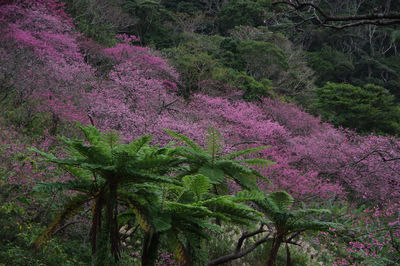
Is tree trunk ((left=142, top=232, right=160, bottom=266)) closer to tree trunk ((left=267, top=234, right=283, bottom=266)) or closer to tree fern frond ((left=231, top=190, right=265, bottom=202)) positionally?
tree fern frond ((left=231, top=190, right=265, bottom=202))

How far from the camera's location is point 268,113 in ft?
60.0

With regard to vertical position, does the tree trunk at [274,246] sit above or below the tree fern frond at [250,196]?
below

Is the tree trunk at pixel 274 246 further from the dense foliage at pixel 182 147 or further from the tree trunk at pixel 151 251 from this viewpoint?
the tree trunk at pixel 151 251

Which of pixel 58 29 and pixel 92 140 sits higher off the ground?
pixel 92 140

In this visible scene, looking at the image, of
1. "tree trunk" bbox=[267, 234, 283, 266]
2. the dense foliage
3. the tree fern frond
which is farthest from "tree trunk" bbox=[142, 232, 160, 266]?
"tree trunk" bbox=[267, 234, 283, 266]

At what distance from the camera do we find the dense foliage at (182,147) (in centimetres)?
377

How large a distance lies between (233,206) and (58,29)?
15.1 metres

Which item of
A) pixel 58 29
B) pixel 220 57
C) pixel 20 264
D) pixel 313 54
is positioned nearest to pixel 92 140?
pixel 20 264

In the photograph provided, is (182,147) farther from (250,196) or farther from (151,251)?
(151,251)

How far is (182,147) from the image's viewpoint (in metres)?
5.11

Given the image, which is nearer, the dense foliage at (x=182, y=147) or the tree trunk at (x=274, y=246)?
the dense foliage at (x=182, y=147)

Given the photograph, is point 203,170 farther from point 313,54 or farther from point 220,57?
point 313,54

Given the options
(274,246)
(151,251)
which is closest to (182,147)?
(151,251)

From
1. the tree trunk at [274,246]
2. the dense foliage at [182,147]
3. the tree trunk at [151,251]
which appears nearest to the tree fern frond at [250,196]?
the dense foliage at [182,147]
